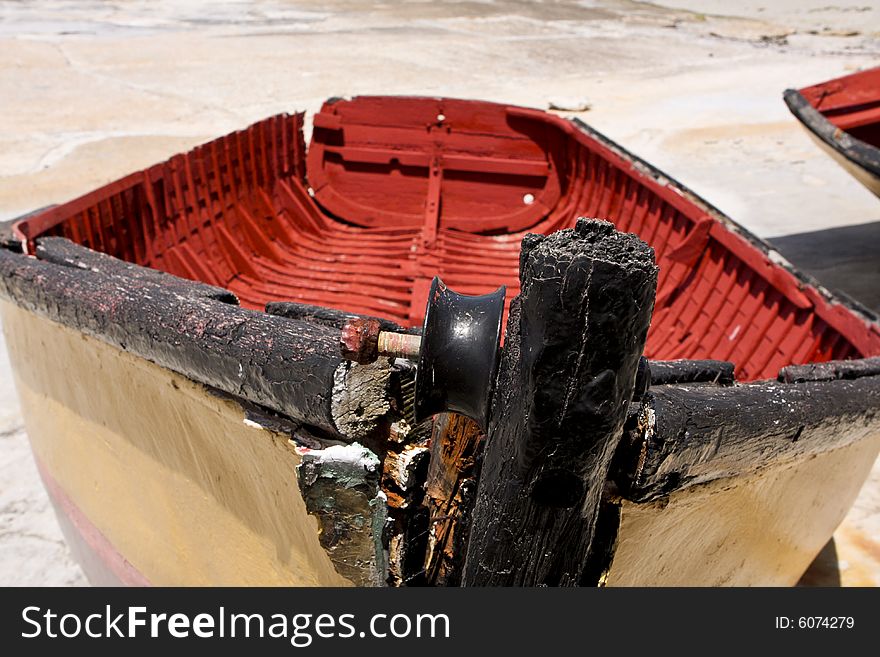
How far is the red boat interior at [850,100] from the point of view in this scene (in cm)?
621

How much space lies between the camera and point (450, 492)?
1535 mm

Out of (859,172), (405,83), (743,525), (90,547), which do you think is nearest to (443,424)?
(743,525)

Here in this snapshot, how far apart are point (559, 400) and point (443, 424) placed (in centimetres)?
35

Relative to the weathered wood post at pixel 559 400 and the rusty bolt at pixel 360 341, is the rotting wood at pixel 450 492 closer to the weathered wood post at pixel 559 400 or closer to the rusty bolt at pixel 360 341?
the weathered wood post at pixel 559 400

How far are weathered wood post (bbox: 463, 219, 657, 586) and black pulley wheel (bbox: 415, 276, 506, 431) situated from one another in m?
0.03

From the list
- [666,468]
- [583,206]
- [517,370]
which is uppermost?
[517,370]

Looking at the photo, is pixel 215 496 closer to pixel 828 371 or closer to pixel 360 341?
pixel 360 341

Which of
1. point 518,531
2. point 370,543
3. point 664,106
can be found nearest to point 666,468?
point 518,531

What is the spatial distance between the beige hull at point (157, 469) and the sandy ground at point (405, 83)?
69 cm

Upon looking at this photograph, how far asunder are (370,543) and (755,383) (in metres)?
0.97

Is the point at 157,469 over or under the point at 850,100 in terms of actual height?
under

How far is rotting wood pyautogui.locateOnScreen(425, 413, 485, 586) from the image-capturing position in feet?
4.89
